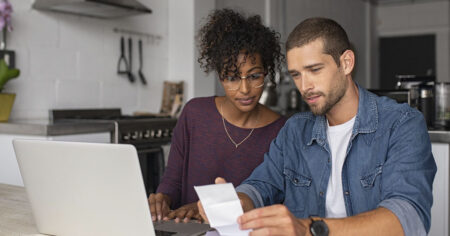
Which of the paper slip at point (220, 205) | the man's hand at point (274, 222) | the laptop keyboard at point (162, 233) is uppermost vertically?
the paper slip at point (220, 205)

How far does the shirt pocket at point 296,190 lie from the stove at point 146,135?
1.53 m

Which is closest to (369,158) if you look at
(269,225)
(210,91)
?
(269,225)

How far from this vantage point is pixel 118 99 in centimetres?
356

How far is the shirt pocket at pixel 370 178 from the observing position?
1.29m

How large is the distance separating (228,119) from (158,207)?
545 millimetres

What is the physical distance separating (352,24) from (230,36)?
5.46 m

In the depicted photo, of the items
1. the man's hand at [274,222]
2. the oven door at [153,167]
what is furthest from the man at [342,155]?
the oven door at [153,167]

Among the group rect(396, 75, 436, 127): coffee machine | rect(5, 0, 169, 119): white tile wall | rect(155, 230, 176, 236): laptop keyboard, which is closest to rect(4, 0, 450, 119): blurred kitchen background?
rect(5, 0, 169, 119): white tile wall

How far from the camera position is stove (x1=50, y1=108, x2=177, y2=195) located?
2.90 meters

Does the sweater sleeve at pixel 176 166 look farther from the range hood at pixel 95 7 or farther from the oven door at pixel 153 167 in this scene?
Answer: the range hood at pixel 95 7

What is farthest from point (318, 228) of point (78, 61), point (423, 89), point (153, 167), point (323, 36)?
point (78, 61)

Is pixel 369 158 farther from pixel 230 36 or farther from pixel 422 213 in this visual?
pixel 230 36

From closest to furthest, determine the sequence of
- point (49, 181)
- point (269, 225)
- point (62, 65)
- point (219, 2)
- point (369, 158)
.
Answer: point (269, 225) → point (49, 181) → point (369, 158) → point (62, 65) → point (219, 2)

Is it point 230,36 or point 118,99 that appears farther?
point 118,99
